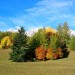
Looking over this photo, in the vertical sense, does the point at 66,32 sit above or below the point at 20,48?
above

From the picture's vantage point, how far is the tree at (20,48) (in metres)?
103

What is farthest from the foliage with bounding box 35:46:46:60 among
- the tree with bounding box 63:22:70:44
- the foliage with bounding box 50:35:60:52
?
the tree with bounding box 63:22:70:44

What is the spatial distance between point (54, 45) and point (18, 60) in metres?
22.7

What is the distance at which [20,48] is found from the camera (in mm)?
106375

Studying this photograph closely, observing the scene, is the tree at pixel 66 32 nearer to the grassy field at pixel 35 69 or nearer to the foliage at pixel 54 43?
the foliage at pixel 54 43

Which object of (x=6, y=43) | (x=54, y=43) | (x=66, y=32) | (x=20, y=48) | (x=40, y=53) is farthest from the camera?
(x=66, y=32)

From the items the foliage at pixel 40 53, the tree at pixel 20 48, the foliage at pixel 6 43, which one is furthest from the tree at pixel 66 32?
the tree at pixel 20 48

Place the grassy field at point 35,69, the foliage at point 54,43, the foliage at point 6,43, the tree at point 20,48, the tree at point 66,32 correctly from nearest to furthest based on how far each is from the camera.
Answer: the grassy field at point 35,69, the tree at point 20,48, the foliage at point 54,43, the foliage at point 6,43, the tree at point 66,32

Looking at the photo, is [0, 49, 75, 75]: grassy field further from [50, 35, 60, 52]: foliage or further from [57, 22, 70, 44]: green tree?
[57, 22, 70, 44]: green tree

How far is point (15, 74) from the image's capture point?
36.3 m

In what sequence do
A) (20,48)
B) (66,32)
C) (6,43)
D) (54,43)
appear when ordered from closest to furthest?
(20,48)
(54,43)
(6,43)
(66,32)

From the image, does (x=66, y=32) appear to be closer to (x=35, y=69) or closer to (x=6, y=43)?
(x=6, y=43)

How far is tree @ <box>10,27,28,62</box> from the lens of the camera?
339 ft

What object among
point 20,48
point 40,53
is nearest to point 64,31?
point 40,53
